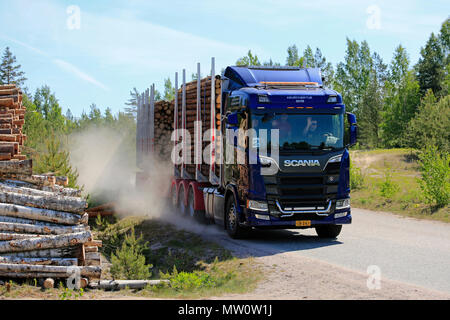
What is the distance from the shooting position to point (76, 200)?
9.58m

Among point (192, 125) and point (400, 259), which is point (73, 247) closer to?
point (400, 259)

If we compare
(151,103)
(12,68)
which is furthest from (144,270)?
(12,68)

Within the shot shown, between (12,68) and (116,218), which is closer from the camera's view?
(116,218)

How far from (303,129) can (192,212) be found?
5.39m

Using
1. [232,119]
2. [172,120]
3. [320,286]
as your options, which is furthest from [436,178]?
[320,286]

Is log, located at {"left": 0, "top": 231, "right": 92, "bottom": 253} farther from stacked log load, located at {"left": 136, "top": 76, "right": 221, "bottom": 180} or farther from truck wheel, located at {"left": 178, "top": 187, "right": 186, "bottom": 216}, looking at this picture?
truck wheel, located at {"left": 178, "top": 187, "right": 186, "bottom": 216}

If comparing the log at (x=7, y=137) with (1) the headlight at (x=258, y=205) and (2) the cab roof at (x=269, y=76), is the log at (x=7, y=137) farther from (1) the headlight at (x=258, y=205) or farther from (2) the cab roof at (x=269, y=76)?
(1) the headlight at (x=258, y=205)

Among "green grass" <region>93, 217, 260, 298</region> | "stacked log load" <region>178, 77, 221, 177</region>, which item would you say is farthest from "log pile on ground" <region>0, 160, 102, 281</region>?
"stacked log load" <region>178, 77, 221, 177</region>

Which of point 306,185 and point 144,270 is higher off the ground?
point 306,185

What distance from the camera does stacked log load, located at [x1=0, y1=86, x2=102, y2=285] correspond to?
845cm

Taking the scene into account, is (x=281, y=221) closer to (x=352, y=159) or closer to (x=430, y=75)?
(x=352, y=159)

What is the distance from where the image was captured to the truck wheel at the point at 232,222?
1257cm

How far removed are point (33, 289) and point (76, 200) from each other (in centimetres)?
199

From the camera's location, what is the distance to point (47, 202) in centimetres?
951
